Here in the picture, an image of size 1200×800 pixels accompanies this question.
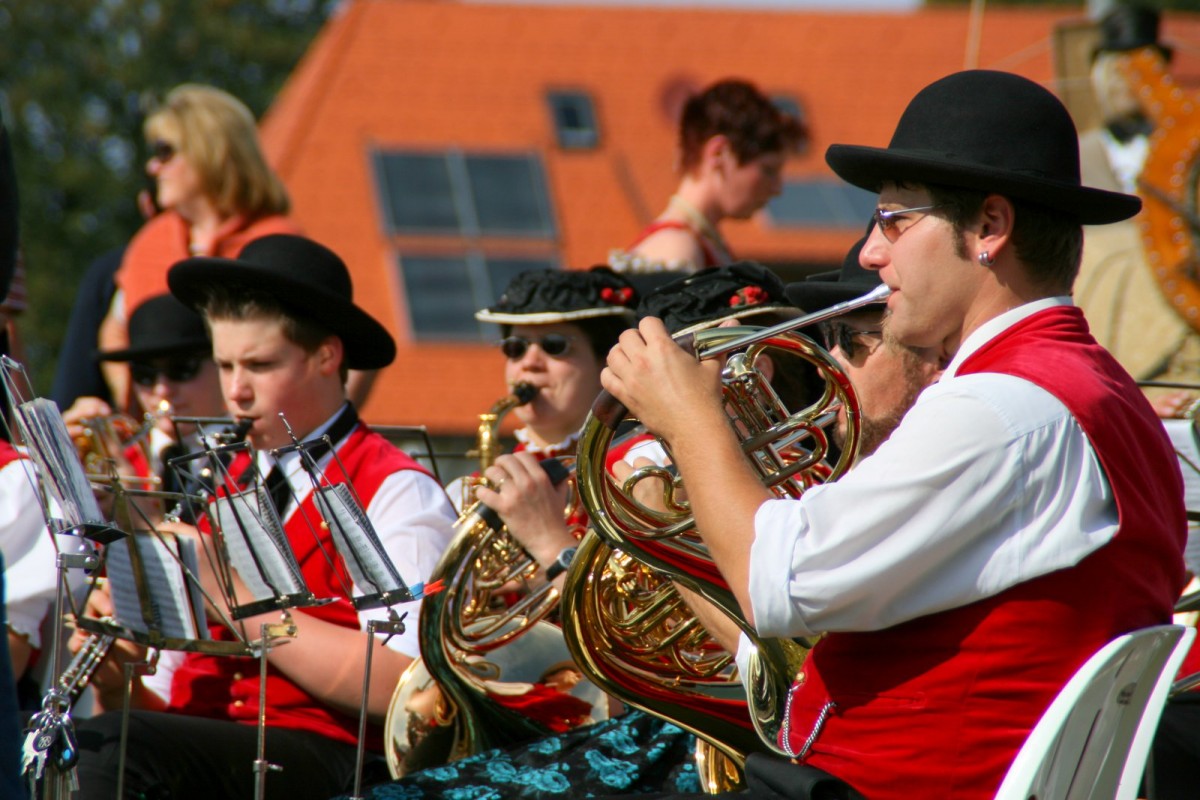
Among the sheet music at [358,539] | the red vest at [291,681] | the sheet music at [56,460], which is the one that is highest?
the sheet music at [56,460]

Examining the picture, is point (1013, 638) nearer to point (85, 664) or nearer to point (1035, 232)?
point (1035, 232)

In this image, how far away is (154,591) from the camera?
3.09m

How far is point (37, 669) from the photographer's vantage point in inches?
179

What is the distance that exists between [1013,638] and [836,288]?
45.6 inches

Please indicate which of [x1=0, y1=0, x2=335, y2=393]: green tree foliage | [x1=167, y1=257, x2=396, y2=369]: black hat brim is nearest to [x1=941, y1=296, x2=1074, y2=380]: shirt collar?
[x1=167, y1=257, x2=396, y2=369]: black hat brim

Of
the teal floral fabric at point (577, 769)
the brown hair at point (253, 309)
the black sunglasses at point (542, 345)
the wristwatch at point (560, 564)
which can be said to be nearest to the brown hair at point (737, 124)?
the black sunglasses at point (542, 345)

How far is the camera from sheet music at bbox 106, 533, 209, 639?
120 inches

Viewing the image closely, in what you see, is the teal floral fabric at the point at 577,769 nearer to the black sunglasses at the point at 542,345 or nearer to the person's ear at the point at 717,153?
the black sunglasses at the point at 542,345

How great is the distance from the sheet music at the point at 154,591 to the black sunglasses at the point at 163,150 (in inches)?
108

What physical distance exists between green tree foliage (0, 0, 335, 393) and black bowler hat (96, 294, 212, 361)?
26597 mm

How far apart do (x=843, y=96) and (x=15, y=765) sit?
23.1 m

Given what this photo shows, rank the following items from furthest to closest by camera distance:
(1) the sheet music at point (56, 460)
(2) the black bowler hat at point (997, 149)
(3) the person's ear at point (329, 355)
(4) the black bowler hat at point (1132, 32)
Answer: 1. (4) the black bowler hat at point (1132, 32)
2. (3) the person's ear at point (329, 355)
3. (1) the sheet music at point (56, 460)
4. (2) the black bowler hat at point (997, 149)

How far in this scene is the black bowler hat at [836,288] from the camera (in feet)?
10.7

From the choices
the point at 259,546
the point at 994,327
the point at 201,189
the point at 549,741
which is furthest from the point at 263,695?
the point at 201,189
